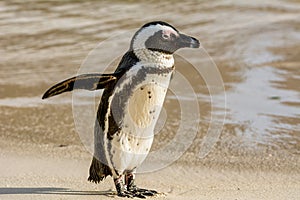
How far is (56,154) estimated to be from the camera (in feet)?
15.8

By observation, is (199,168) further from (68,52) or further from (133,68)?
(68,52)

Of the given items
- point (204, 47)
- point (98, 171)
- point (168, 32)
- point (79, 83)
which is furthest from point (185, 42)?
point (204, 47)

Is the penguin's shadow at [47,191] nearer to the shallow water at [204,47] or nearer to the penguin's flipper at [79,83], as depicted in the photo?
the penguin's flipper at [79,83]

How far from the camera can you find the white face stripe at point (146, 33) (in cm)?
346

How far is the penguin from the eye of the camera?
11.3 ft

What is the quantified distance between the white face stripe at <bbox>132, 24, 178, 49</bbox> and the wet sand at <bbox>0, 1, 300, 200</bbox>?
2.84 feet

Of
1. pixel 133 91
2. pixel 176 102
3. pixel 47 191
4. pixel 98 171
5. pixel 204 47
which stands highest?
pixel 133 91

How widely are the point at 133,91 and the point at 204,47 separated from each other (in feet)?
17.2

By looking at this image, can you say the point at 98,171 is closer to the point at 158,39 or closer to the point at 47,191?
the point at 47,191

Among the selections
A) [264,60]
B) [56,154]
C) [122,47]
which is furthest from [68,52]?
[56,154]

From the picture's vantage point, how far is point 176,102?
20.0ft

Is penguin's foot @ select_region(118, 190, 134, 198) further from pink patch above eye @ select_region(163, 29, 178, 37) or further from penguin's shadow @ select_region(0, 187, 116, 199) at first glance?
pink patch above eye @ select_region(163, 29, 178, 37)

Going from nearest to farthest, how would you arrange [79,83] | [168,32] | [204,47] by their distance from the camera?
[79,83]
[168,32]
[204,47]

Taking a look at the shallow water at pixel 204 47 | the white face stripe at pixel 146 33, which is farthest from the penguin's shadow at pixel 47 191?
the shallow water at pixel 204 47
